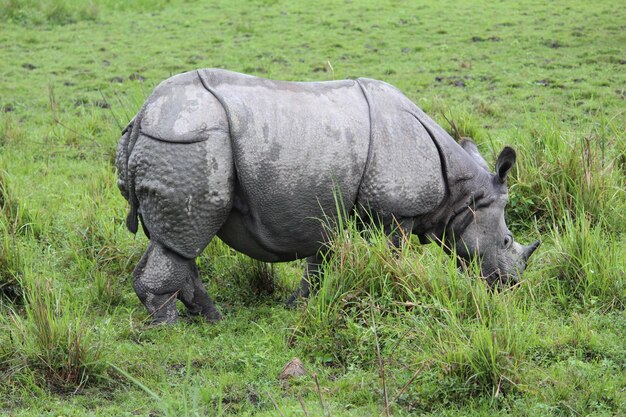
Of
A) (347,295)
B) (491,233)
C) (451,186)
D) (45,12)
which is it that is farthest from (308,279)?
(45,12)

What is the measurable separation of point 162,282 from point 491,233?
76.6 inches

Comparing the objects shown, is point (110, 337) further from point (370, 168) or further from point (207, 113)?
point (370, 168)

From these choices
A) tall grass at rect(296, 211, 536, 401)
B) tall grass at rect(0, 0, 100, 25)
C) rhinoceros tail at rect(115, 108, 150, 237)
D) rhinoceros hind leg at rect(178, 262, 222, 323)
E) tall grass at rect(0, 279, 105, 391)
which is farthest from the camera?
tall grass at rect(0, 0, 100, 25)

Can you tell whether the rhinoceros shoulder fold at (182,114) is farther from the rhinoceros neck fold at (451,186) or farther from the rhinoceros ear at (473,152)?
the rhinoceros ear at (473,152)

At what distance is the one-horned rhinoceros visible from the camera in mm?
4707

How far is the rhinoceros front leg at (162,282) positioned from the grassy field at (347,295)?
13 centimetres

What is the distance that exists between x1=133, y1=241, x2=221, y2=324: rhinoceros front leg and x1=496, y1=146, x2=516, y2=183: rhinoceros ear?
1.86 metres

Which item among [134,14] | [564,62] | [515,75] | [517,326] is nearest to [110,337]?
[517,326]

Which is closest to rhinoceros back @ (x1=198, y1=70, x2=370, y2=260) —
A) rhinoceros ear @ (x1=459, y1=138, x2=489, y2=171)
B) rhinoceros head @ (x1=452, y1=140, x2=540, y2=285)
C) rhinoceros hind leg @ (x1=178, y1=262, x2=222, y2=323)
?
rhinoceros hind leg @ (x1=178, y1=262, x2=222, y2=323)

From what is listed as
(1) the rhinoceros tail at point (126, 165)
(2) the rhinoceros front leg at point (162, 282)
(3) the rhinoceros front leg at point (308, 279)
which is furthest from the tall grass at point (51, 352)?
(3) the rhinoceros front leg at point (308, 279)

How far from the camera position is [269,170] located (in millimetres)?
Answer: 4773

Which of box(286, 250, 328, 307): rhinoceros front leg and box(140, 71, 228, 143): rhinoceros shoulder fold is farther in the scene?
box(286, 250, 328, 307): rhinoceros front leg

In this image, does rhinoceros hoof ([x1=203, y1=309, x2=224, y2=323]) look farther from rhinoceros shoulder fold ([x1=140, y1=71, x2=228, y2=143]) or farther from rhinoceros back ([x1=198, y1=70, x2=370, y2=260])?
rhinoceros shoulder fold ([x1=140, y1=71, x2=228, y2=143])

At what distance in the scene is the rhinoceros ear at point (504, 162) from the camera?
17.2ft
